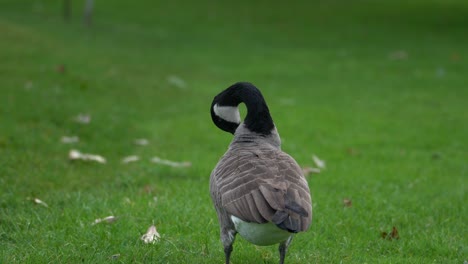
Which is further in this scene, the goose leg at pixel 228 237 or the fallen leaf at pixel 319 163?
the fallen leaf at pixel 319 163

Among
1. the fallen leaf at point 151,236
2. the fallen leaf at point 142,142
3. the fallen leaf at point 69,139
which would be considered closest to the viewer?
the fallen leaf at point 151,236

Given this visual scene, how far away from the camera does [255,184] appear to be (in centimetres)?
440

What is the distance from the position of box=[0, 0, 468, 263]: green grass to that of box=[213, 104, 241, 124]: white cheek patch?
3.77ft

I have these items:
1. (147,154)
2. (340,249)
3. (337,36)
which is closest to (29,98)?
(147,154)

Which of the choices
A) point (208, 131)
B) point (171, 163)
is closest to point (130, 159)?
point (171, 163)

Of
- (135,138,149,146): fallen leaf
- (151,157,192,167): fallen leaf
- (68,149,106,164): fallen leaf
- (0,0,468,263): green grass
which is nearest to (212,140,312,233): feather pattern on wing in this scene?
(0,0,468,263): green grass

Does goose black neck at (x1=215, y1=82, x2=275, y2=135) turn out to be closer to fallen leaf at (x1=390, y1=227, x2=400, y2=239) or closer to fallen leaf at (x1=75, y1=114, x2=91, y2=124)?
fallen leaf at (x1=390, y1=227, x2=400, y2=239)

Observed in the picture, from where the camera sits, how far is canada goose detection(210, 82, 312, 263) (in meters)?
4.14

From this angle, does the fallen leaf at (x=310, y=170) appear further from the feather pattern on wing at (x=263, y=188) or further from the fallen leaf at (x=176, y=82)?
the fallen leaf at (x=176, y=82)

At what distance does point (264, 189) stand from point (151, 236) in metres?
1.80

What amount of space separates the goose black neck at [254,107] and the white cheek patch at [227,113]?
17 cm

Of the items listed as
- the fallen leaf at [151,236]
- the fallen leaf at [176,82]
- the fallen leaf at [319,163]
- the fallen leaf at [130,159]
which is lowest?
the fallen leaf at [176,82]

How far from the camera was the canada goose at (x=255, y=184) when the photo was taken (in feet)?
13.6

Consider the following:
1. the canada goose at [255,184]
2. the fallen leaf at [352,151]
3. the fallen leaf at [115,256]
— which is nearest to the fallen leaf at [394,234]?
the canada goose at [255,184]
